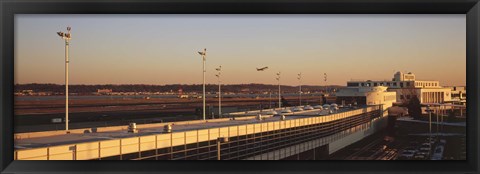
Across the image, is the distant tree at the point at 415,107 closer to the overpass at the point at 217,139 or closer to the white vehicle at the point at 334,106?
the overpass at the point at 217,139

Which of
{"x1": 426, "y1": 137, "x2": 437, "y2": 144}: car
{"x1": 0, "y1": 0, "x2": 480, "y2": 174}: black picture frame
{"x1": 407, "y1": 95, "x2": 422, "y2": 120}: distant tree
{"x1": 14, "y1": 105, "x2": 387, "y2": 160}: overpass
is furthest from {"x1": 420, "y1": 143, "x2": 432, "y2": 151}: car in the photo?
{"x1": 0, "y1": 0, "x2": 480, "y2": 174}: black picture frame

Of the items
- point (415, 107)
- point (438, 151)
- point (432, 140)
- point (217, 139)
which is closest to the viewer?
point (217, 139)

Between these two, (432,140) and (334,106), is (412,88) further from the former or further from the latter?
(334,106)

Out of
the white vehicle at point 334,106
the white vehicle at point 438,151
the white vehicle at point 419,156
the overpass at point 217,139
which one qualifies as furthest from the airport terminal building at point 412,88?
the white vehicle at point 334,106

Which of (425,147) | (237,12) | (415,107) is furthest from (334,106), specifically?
(237,12)

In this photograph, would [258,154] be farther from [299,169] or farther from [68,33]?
[299,169]

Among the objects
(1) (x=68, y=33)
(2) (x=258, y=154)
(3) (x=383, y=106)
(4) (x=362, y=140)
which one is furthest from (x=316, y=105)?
(1) (x=68, y=33)
